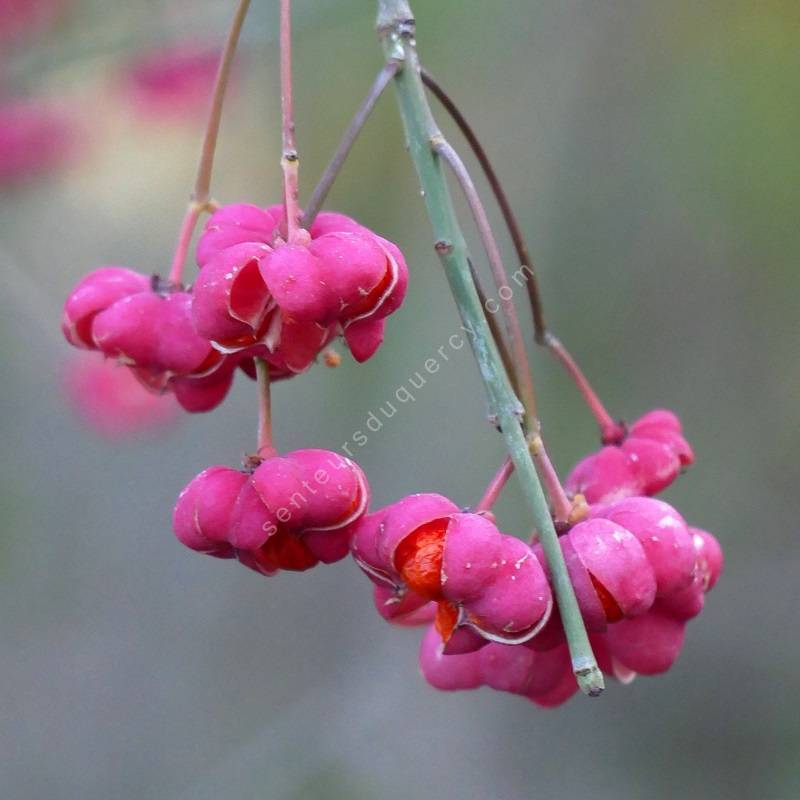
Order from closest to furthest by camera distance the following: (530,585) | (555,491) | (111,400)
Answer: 1. (530,585)
2. (555,491)
3. (111,400)

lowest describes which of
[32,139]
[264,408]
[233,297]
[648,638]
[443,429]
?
[443,429]

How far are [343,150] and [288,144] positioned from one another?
51 mm

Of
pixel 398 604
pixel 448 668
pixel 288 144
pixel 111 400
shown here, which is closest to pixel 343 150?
pixel 288 144

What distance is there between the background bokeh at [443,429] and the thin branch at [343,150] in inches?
99.2

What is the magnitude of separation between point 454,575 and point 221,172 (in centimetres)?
381

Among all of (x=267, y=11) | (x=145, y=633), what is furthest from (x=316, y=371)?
(x=267, y=11)

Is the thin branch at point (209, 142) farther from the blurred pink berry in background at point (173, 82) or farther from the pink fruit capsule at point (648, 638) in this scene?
the blurred pink berry in background at point (173, 82)

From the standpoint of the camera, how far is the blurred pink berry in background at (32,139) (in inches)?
120

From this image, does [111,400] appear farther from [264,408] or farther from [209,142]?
[264,408]

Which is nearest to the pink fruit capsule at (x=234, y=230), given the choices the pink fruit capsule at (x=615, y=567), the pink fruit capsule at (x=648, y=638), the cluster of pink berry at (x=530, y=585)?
the cluster of pink berry at (x=530, y=585)

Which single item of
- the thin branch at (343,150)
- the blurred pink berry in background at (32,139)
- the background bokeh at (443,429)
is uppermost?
the blurred pink berry in background at (32,139)

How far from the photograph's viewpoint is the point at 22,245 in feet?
13.4

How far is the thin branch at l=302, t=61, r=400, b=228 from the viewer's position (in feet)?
3.27

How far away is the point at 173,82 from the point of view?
3.33 metres
